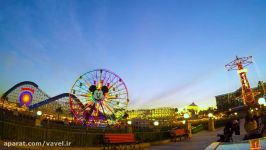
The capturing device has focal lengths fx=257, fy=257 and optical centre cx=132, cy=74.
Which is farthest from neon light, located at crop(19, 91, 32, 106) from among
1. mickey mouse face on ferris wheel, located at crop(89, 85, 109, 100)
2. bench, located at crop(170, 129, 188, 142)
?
bench, located at crop(170, 129, 188, 142)

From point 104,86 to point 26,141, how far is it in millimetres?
22187

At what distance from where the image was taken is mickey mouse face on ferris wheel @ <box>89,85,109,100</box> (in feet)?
105

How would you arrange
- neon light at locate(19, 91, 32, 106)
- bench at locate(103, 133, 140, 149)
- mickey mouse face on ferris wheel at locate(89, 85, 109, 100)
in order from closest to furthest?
bench at locate(103, 133, 140, 149), mickey mouse face on ferris wheel at locate(89, 85, 109, 100), neon light at locate(19, 91, 32, 106)

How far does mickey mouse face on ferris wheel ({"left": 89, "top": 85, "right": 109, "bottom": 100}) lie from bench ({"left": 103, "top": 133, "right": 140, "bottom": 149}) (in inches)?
652

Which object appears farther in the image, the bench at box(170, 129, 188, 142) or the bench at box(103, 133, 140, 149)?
the bench at box(170, 129, 188, 142)

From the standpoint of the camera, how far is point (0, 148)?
28.2 ft

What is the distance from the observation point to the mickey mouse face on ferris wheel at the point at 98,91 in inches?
1261

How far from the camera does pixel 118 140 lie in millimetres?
14453

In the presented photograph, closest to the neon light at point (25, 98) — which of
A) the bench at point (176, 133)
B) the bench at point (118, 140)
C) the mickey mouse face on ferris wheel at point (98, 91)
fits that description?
the mickey mouse face on ferris wheel at point (98, 91)

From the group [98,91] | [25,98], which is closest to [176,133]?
[98,91]

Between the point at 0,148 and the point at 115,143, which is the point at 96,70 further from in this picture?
the point at 0,148

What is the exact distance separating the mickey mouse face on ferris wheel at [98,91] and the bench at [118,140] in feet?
54.4

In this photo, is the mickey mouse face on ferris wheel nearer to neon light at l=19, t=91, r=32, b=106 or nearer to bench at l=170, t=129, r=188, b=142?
bench at l=170, t=129, r=188, b=142

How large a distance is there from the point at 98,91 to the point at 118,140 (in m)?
18.4
